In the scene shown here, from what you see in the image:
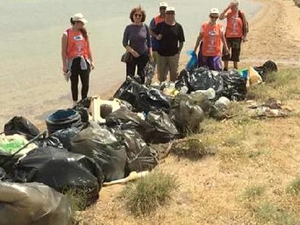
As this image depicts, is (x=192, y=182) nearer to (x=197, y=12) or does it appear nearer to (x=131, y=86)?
(x=131, y=86)

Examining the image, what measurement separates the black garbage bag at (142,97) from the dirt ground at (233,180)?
67 cm

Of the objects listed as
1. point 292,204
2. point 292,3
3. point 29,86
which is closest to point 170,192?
point 292,204

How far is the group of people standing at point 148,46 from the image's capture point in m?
6.80

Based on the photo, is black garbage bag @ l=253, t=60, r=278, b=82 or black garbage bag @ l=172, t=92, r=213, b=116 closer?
black garbage bag @ l=172, t=92, r=213, b=116

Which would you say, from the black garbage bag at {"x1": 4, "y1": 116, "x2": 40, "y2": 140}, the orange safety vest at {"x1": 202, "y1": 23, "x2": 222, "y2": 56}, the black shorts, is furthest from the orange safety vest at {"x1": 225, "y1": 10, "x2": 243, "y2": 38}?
the black garbage bag at {"x1": 4, "y1": 116, "x2": 40, "y2": 140}

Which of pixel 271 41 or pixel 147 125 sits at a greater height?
pixel 147 125

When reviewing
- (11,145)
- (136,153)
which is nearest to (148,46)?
(136,153)

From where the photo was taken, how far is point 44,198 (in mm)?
3420

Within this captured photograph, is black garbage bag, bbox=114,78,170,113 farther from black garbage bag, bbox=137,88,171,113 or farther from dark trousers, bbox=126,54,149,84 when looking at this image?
dark trousers, bbox=126,54,149,84

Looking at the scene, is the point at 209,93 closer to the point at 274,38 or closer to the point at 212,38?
the point at 212,38

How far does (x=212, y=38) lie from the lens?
8016mm

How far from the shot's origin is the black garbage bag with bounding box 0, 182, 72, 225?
329 centimetres

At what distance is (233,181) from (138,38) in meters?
3.24

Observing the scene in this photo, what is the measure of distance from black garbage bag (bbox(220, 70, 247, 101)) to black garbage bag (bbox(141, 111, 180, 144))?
6.27ft
